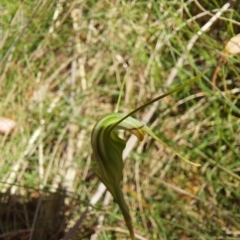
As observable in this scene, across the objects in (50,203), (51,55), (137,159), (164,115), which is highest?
(51,55)

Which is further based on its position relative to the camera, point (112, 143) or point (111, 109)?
point (111, 109)

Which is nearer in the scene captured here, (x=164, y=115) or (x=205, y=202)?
(x=205, y=202)

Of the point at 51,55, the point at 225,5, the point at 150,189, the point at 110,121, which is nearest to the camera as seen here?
the point at 110,121

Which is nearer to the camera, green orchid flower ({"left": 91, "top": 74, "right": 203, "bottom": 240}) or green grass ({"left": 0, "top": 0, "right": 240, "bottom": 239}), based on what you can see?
green orchid flower ({"left": 91, "top": 74, "right": 203, "bottom": 240})

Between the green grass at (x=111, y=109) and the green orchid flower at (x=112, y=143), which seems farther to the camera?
the green grass at (x=111, y=109)

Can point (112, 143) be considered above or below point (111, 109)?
below

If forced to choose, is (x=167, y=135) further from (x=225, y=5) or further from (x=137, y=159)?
(x=225, y=5)

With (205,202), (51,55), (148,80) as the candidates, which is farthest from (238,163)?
(51,55)

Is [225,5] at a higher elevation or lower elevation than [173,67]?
higher
